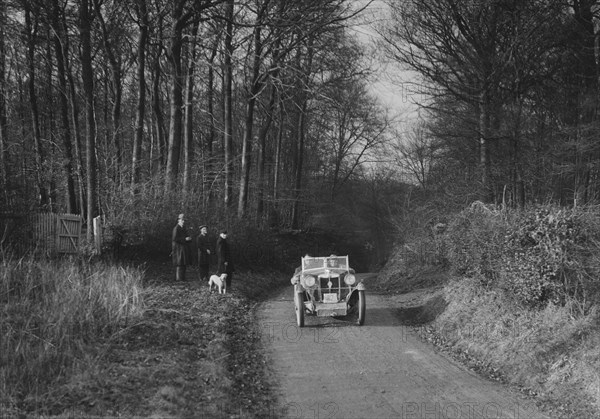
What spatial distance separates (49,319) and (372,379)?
187 inches

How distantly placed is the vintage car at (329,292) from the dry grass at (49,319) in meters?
3.46

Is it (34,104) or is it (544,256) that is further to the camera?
(34,104)

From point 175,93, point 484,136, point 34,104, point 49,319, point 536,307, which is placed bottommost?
point 536,307

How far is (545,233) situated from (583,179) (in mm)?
10950

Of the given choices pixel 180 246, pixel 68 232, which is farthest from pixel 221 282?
pixel 68 232

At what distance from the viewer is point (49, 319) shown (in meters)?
7.95

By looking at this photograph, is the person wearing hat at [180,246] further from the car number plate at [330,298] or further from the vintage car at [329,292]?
the car number plate at [330,298]

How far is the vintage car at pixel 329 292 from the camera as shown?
1157 cm

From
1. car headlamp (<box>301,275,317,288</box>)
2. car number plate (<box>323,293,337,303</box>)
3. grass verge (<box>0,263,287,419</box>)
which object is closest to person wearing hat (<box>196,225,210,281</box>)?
grass verge (<box>0,263,287,419</box>)

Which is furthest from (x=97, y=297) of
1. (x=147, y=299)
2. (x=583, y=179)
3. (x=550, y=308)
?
(x=583, y=179)

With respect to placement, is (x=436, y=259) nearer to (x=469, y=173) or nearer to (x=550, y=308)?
(x=469, y=173)

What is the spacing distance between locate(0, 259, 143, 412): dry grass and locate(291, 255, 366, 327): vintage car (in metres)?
3.46

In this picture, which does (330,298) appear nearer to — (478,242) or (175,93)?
(478,242)

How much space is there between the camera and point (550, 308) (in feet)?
30.3
